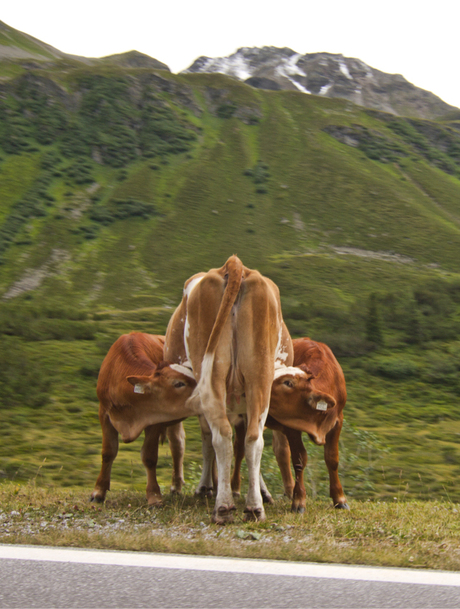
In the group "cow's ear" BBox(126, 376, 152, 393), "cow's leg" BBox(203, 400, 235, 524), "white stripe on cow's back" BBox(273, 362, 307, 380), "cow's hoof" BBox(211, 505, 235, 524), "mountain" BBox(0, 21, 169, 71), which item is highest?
"mountain" BBox(0, 21, 169, 71)

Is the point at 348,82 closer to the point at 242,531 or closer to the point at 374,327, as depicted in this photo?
the point at 374,327

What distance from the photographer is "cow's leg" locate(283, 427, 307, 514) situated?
6277mm

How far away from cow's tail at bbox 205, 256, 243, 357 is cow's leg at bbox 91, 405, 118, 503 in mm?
1853

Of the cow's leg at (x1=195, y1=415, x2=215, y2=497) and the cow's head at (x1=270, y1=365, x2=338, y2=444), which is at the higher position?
the cow's head at (x1=270, y1=365, x2=338, y2=444)

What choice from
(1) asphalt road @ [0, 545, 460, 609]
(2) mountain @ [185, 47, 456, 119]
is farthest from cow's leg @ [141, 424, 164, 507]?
(2) mountain @ [185, 47, 456, 119]

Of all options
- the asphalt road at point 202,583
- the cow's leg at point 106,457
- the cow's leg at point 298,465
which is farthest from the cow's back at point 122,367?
the asphalt road at point 202,583

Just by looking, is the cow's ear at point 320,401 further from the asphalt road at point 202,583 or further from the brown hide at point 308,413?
the asphalt road at point 202,583

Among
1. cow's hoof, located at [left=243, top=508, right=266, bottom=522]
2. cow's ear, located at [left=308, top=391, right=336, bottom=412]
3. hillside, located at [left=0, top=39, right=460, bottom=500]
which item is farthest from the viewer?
hillside, located at [left=0, top=39, right=460, bottom=500]

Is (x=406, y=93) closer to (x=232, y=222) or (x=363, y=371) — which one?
(x=232, y=222)

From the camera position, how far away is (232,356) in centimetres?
616

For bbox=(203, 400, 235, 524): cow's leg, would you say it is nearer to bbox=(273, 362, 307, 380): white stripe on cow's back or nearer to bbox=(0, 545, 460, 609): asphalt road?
bbox=(273, 362, 307, 380): white stripe on cow's back

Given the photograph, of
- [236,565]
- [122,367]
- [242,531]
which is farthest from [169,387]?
[236,565]

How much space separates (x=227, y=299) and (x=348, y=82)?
586 feet

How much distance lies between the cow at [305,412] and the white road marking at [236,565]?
2129mm
